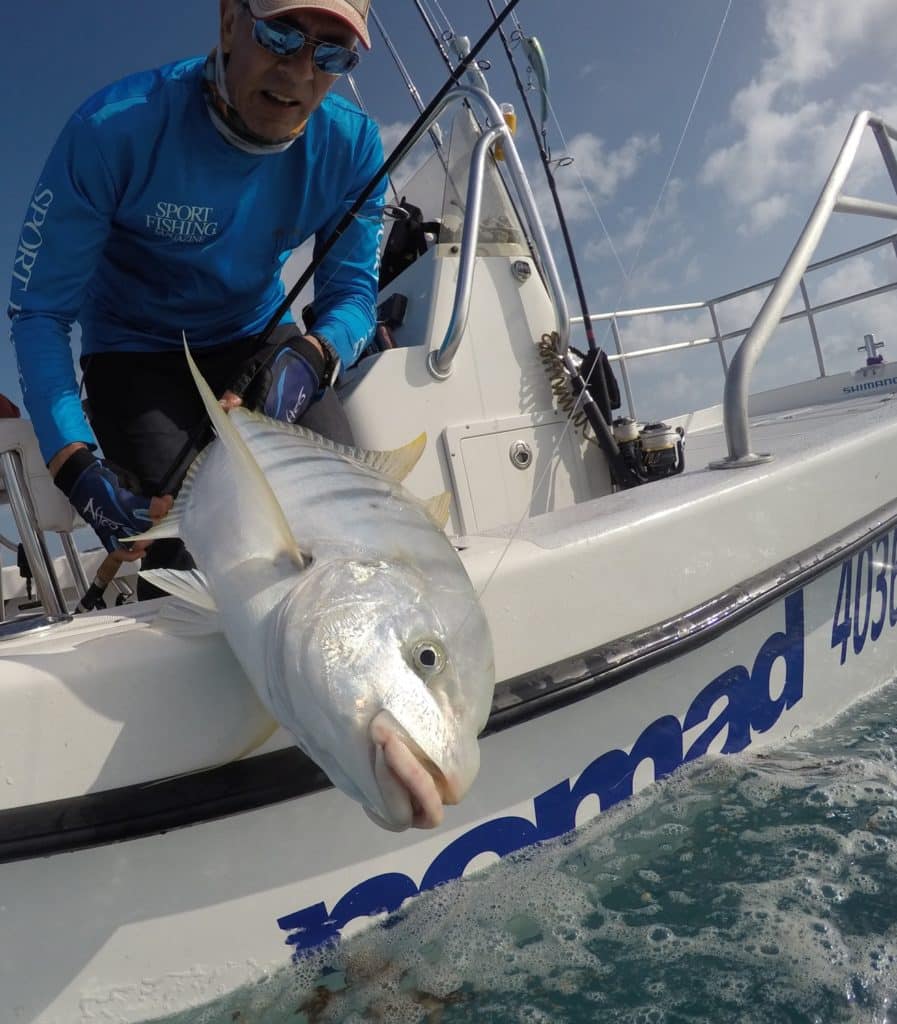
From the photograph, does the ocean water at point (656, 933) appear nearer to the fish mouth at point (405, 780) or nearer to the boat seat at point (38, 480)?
the fish mouth at point (405, 780)

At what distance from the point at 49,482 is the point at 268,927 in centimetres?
155

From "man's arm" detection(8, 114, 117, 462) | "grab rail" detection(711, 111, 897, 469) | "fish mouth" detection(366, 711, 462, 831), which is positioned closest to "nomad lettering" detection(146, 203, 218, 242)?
"man's arm" detection(8, 114, 117, 462)

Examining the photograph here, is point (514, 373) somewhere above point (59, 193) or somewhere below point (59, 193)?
below

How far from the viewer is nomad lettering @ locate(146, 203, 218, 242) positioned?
1.97 meters

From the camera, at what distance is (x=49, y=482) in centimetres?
219

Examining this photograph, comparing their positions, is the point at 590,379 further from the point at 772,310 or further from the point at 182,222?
the point at 182,222

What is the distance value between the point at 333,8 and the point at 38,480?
1.53 metres

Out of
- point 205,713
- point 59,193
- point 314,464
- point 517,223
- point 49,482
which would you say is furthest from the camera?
point 517,223

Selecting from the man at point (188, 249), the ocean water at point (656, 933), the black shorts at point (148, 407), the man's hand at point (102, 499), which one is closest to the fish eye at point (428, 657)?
the ocean water at point (656, 933)

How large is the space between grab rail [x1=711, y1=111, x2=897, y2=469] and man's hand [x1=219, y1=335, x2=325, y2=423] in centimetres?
114

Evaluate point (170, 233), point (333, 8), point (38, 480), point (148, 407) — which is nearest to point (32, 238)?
point (170, 233)

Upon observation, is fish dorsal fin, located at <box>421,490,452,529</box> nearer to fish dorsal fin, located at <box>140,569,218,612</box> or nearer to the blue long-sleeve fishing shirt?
fish dorsal fin, located at <box>140,569,218,612</box>

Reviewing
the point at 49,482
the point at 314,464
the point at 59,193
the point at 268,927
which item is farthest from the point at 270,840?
the point at 59,193

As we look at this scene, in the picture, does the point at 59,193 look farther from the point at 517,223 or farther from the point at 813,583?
the point at 813,583
